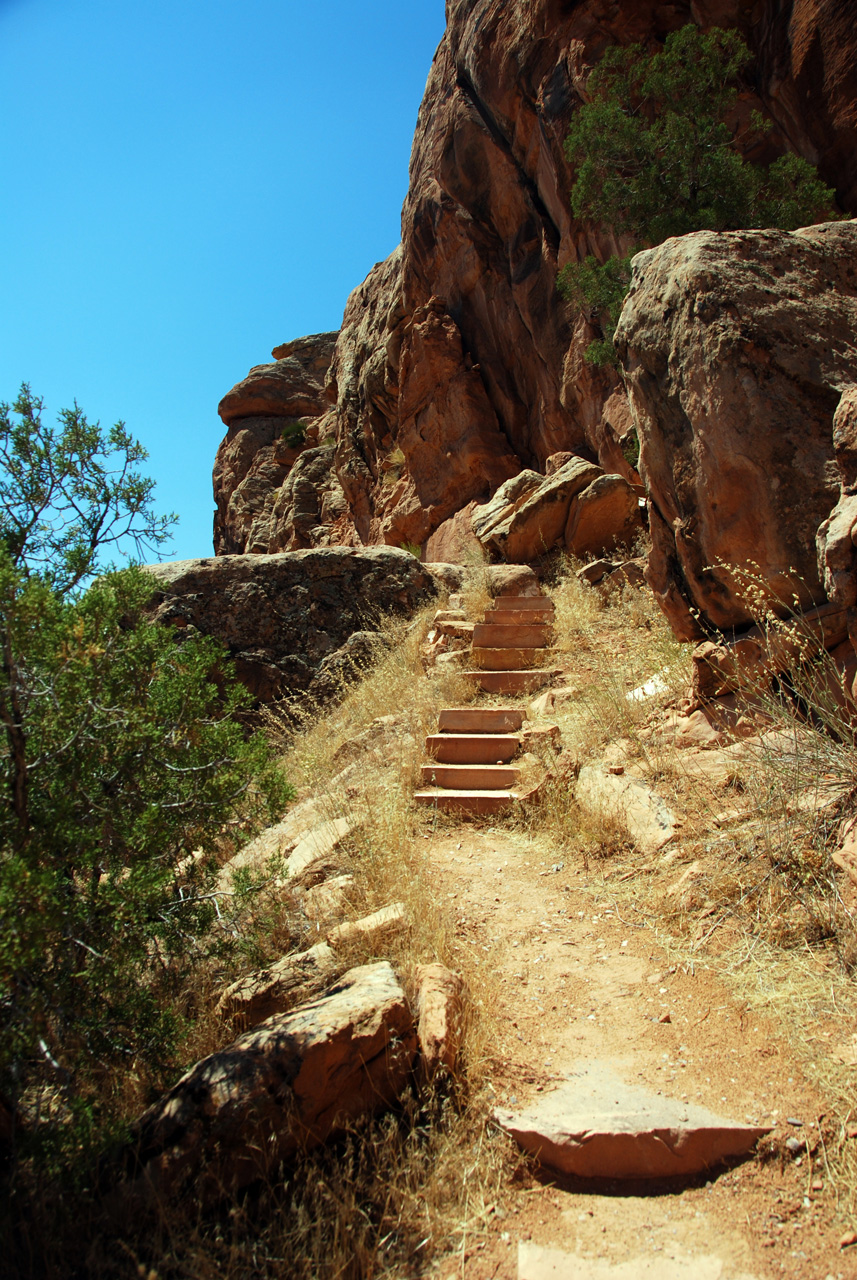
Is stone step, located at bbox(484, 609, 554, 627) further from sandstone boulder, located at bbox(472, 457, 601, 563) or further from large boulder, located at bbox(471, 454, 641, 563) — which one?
sandstone boulder, located at bbox(472, 457, 601, 563)

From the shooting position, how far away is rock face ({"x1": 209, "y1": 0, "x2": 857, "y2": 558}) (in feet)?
29.3

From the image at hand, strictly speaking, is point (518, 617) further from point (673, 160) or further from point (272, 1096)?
point (272, 1096)

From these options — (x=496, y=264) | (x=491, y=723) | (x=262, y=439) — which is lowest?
(x=491, y=723)

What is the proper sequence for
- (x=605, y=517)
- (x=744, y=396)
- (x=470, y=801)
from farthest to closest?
(x=605, y=517) < (x=470, y=801) < (x=744, y=396)

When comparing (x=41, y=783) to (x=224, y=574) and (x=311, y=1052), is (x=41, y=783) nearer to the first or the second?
(x=311, y=1052)

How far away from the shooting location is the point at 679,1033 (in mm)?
2523

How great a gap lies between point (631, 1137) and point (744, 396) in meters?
3.51

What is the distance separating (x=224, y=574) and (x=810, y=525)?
246 inches

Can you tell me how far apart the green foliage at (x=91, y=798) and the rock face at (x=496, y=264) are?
30.3ft

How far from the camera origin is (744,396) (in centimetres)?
391

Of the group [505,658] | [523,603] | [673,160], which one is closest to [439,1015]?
[505,658]

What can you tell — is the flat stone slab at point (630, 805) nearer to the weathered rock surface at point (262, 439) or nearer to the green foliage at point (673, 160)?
the green foliage at point (673, 160)

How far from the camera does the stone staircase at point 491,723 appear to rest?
4.94 meters

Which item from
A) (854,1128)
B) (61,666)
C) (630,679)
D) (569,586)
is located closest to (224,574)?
(569,586)
